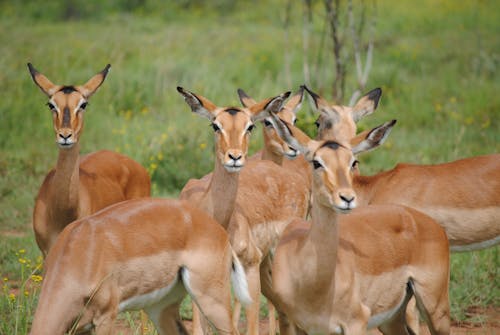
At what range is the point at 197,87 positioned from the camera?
40.7 feet

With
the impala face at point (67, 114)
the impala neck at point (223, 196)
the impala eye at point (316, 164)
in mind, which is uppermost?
the impala eye at point (316, 164)

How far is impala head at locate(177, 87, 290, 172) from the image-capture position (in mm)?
5859

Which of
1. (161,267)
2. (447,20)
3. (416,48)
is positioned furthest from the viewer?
(447,20)

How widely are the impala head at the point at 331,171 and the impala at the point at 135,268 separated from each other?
0.69 meters

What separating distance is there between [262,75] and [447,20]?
20.2 feet

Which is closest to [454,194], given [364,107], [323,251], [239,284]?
[364,107]

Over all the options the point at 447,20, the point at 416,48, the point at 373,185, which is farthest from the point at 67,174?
the point at 447,20

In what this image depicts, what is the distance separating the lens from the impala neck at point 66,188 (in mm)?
6543

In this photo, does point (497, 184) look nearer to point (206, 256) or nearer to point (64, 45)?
point (206, 256)

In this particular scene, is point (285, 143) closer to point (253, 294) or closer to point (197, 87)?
point (253, 294)

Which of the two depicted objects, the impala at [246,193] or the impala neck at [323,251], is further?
the impala at [246,193]

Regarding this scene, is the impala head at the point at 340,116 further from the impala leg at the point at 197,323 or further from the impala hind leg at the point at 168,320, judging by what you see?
the impala hind leg at the point at 168,320

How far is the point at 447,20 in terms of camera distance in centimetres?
1839

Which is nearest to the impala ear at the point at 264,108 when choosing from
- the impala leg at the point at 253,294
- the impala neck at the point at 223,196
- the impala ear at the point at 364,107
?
the impala neck at the point at 223,196
